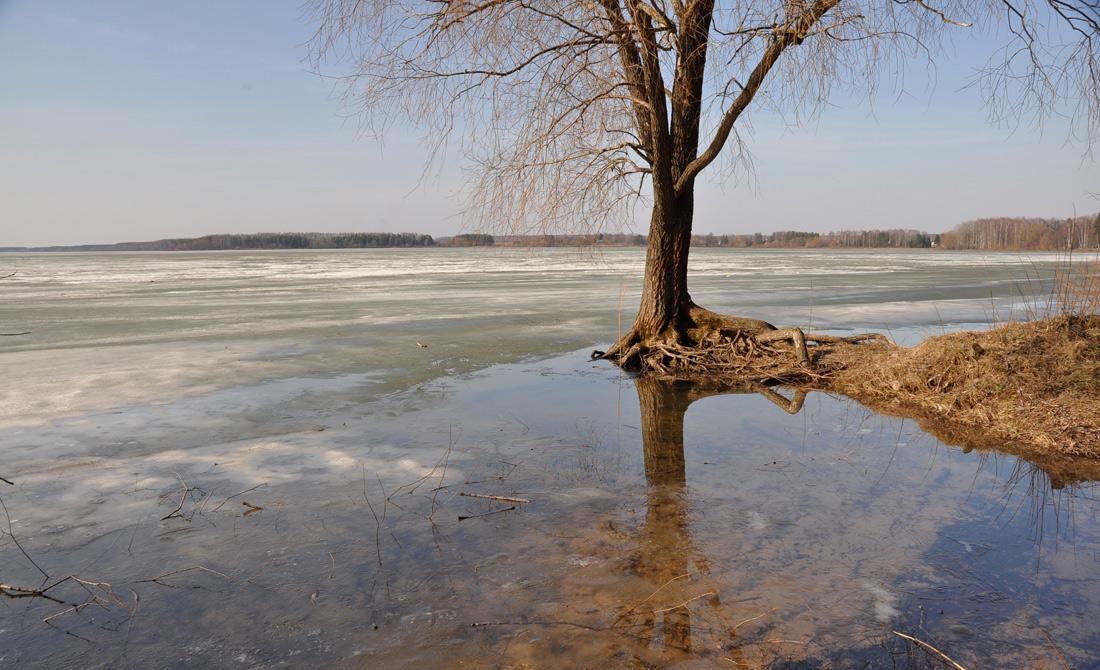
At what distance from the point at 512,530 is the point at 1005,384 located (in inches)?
229

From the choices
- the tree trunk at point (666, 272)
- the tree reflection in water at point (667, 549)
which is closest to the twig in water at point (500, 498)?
the tree reflection in water at point (667, 549)

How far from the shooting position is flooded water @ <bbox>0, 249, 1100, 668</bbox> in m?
3.22

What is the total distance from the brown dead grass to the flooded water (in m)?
0.66

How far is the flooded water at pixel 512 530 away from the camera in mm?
3223

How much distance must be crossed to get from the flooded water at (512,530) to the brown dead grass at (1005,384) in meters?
0.66

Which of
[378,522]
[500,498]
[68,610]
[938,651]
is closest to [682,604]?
[938,651]

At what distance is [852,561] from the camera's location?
3982 mm

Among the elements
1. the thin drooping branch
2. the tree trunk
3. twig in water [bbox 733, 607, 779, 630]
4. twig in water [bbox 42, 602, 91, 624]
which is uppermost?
the thin drooping branch

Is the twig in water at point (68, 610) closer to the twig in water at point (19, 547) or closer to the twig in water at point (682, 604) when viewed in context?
the twig in water at point (19, 547)

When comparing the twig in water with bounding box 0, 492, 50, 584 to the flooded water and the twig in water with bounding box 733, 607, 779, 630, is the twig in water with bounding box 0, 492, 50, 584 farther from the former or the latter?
the twig in water with bounding box 733, 607, 779, 630

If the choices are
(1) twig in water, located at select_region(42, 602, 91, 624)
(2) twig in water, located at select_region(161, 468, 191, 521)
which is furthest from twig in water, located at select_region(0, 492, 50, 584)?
(2) twig in water, located at select_region(161, 468, 191, 521)

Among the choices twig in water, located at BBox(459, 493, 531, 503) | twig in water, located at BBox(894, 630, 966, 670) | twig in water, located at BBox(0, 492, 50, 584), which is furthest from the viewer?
twig in water, located at BBox(459, 493, 531, 503)

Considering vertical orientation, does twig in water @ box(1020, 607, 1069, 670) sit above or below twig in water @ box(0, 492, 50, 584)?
above

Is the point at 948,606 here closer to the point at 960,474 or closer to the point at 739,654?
the point at 739,654
